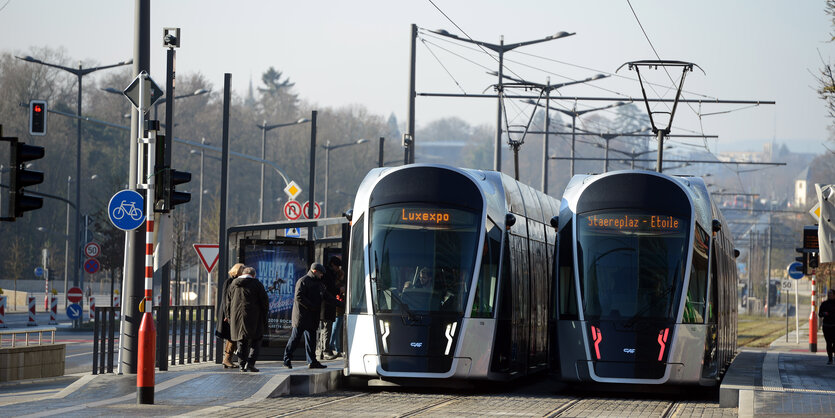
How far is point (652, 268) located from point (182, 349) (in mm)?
8005

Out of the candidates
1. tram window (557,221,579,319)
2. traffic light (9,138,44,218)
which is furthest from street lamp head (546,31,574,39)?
traffic light (9,138,44,218)

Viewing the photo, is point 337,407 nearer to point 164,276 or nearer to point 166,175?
point 166,175

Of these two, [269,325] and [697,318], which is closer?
[697,318]

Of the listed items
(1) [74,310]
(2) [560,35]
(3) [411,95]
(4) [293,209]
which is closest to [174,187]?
(3) [411,95]

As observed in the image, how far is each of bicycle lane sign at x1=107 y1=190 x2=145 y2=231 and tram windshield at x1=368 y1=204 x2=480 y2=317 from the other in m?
2.91

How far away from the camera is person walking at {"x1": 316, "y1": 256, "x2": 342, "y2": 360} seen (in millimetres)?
20328

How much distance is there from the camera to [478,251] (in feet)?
57.9

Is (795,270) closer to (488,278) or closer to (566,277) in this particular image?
(566,277)

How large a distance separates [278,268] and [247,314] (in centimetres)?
327

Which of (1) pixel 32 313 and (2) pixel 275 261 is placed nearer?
(2) pixel 275 261

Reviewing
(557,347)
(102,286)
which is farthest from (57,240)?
(557,347)

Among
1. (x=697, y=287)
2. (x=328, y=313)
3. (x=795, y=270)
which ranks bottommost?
(x=328, y=313)

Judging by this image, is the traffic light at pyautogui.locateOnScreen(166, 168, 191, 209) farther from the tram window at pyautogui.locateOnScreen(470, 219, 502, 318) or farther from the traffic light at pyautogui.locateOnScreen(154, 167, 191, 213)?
the tram window at pyautogui.locateOnScreen(470, 219, 502, 318)

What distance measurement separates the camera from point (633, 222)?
59.8 feet
